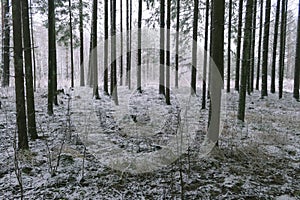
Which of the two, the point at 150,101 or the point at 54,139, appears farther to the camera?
the point at 150,101

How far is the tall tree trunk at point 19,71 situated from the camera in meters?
5.45

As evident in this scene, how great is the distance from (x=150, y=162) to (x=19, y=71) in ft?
11.9

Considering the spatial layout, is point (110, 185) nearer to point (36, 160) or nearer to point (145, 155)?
point (145, 155)

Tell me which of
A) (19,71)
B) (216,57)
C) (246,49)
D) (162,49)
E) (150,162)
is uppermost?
(162,49)

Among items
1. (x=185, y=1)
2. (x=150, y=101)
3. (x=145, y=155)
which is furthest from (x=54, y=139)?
(x=185, y=1)

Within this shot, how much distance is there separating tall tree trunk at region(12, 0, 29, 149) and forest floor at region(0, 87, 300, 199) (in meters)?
0.38

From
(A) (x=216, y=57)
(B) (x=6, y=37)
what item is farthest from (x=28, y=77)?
(B) (x=6, y=37)

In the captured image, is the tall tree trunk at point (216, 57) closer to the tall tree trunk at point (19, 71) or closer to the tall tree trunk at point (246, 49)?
the tall tree trunk at point (246, 49)

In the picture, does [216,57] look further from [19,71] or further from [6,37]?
[6,37]

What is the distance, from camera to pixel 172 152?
585 centimetres

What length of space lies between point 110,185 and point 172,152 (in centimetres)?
195

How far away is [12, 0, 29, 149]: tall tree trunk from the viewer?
545 centimetres

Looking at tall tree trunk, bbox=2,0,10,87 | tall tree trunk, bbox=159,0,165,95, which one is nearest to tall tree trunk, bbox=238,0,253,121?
tall tree trunk, bbox=159,0,165,95

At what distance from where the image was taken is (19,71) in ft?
18.4
